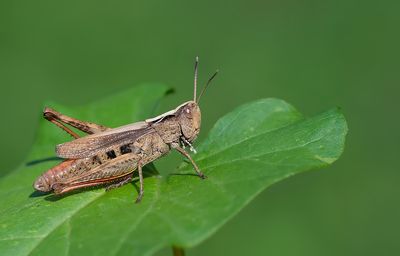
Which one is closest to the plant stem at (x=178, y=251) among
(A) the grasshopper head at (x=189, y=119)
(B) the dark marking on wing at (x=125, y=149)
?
(B) the dark marking on wing at (x=125, y=149)

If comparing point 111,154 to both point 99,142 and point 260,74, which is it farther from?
point 260,74

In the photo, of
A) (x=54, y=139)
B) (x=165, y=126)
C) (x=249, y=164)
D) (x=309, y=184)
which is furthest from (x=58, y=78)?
(x=249, y=164)

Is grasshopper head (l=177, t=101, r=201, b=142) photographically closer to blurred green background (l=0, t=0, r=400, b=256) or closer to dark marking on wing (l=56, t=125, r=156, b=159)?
dark marking on wing (l=56, t=125, r=156, b=159)

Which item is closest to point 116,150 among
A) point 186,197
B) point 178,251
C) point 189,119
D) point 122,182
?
point 122,182

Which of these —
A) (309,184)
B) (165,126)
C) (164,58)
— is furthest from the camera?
(164,58)

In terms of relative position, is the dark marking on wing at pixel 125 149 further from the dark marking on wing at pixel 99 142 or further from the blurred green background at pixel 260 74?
the blurred green background at pixel 260 74

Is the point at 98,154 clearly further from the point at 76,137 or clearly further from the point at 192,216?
the point at 192,216
